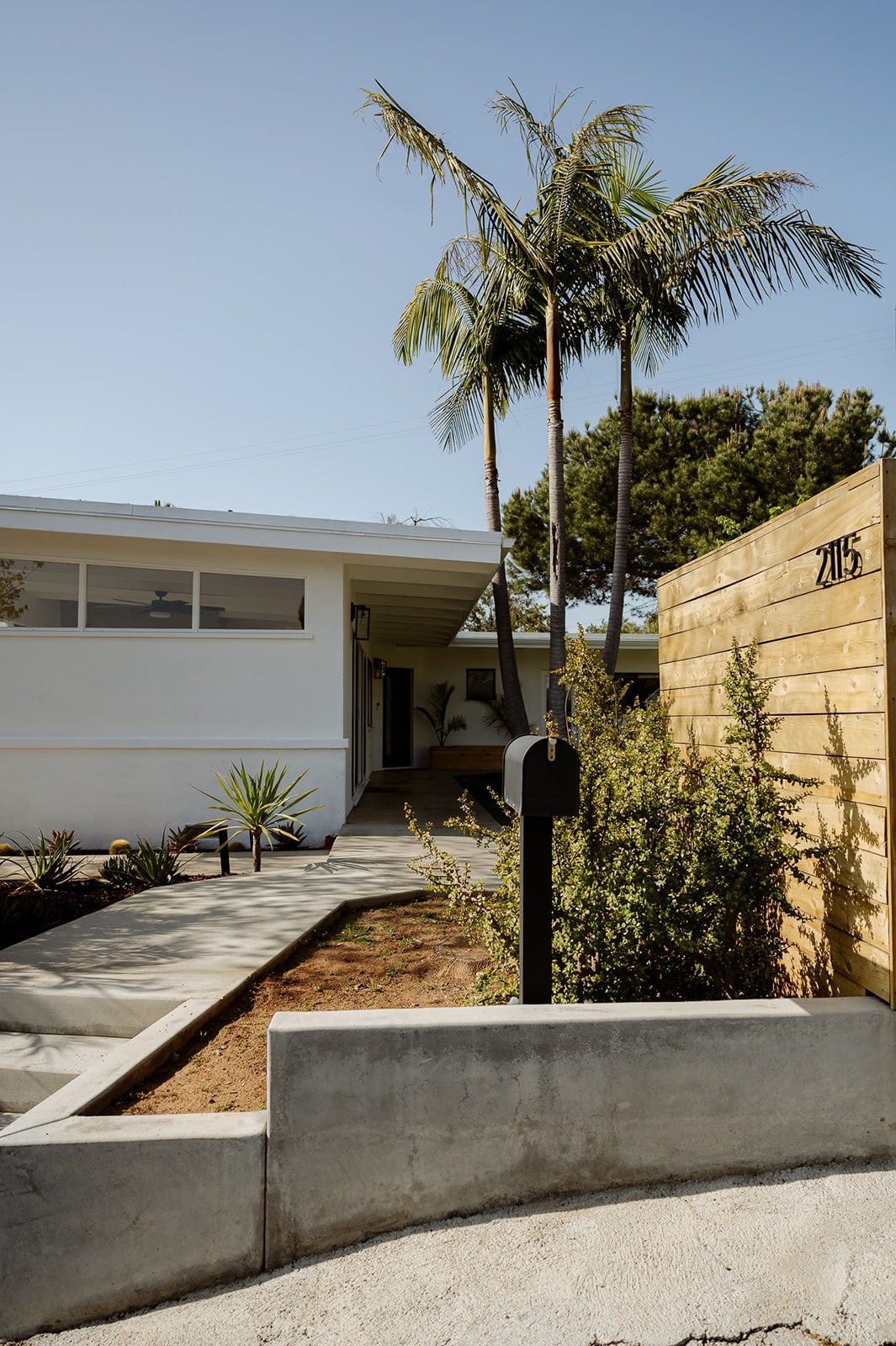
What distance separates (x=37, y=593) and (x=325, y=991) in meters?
6.24

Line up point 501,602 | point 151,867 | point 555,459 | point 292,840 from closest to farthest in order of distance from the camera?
point 151,867
point 292,840
point 555,459
point 501,602

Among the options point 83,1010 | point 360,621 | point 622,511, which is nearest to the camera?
point 83,1010

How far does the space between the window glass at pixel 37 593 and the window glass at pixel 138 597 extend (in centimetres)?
21

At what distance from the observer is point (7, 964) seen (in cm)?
398

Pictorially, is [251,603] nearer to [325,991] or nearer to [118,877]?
[118,877]

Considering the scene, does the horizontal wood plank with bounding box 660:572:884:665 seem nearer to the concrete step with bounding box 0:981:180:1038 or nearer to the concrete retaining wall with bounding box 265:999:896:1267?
the concrete retaining wall with bounding box 265:999:896:1267

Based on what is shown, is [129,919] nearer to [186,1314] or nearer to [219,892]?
[219,892]

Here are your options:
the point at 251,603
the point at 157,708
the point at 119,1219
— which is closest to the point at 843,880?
the point at 119,1219

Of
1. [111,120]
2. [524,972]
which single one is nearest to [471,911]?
[524,972]

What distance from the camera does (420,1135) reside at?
2.28m

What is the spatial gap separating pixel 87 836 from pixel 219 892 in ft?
10.5

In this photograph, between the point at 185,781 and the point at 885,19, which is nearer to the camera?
the point at 885,19

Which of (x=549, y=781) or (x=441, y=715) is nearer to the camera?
(x=549, y=781)

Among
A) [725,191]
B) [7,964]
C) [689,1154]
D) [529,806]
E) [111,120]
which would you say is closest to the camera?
[689,1154]
